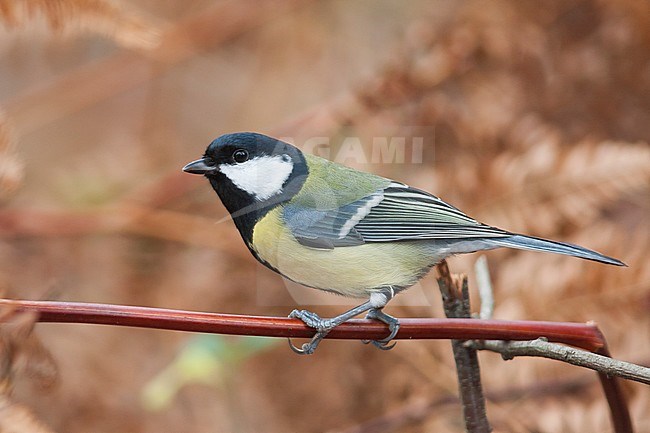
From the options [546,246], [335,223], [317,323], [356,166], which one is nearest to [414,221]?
[335,223]

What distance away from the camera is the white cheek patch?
1426mm

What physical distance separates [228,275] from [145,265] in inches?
12.4

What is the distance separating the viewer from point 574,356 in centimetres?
108

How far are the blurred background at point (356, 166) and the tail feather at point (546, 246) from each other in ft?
2.11

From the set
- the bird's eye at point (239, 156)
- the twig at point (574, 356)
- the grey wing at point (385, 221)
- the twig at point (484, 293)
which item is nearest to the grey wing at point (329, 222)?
the grey wing at point (385, 221)

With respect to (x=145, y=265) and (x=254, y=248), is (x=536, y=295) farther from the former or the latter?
(x=145, y=265)

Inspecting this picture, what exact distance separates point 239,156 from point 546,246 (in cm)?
61

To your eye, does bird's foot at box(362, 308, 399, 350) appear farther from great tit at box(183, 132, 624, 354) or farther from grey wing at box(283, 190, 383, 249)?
grey wing at box(283, 190, 383, 249)

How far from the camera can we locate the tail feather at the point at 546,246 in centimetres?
120

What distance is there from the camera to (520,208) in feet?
7.06

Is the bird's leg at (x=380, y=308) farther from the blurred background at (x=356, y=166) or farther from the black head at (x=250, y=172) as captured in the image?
the blurred background at (x=356, y=166)

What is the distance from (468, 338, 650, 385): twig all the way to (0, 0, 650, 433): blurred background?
755 millimetres

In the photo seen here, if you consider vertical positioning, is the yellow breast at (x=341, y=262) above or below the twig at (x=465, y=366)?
above

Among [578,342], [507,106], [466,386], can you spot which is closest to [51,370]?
[466,386]
